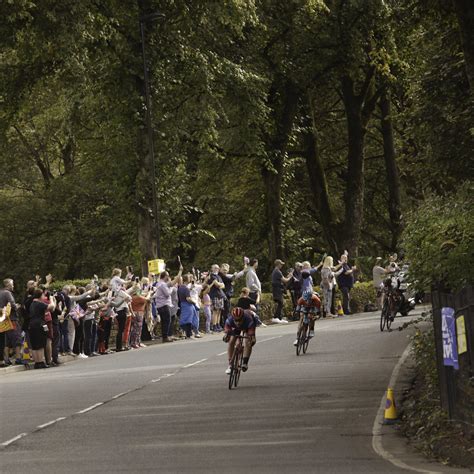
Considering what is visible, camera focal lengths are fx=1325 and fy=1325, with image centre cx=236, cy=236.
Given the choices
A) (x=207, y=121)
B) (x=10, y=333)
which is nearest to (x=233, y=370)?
(x=10, y=333)

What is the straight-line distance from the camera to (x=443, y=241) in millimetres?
15672

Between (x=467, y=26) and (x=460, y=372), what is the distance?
6015mm

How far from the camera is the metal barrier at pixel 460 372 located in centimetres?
1248

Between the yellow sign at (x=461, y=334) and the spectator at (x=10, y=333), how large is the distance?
17332 mm

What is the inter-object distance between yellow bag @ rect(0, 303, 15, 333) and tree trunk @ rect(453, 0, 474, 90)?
1379 centimetres

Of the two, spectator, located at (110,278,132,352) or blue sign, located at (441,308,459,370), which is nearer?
blue sign, located at (441,308,459,370)

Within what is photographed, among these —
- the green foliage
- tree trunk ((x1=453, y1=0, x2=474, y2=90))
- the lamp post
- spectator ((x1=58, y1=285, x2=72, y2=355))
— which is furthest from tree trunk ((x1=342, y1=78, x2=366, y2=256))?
tree trunk ((x1=453, y1=0, x2=474, y2=90))

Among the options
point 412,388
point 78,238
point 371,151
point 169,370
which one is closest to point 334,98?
point 371,151

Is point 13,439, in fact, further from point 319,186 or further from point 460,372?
point 319,186

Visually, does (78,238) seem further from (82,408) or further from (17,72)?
(82,408)

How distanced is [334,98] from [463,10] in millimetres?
42667

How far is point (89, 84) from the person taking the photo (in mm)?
39969

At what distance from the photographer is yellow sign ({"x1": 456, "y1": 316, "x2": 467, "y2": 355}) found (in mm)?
12656

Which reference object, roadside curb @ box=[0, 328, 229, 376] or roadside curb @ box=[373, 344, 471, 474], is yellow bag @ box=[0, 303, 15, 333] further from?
roadside curb @ box=[373, 344, 471, 474]
